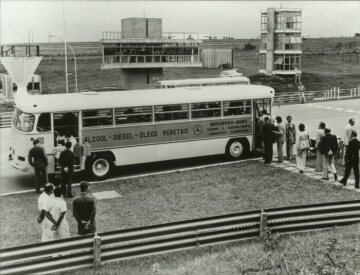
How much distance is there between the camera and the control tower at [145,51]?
47.8m

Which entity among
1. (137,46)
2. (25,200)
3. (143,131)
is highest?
(137,46)

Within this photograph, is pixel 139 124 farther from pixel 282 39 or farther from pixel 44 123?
pixel 282 39

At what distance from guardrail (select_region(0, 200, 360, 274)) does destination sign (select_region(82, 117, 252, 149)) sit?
8101mm

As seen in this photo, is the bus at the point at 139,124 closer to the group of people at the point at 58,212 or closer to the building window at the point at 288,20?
the group of people at the point at 58,212

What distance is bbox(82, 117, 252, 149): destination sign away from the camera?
672 inches

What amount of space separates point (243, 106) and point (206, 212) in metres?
7.27

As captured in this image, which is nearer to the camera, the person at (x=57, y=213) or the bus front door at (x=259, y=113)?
the person at (x=57, y=213)

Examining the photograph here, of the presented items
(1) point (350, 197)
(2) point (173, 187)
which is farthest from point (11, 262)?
(1) point (350, 197)

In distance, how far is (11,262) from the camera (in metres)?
8.27

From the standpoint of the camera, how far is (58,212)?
9516mm

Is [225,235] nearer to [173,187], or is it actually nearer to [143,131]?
[173,187]

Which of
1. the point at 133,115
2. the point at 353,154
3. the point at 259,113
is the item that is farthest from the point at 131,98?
the point at 353,154

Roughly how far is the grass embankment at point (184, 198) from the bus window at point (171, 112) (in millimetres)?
2060

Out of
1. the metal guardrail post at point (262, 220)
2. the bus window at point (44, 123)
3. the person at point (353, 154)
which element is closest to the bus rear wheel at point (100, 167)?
the bus window at point (44, 123)
